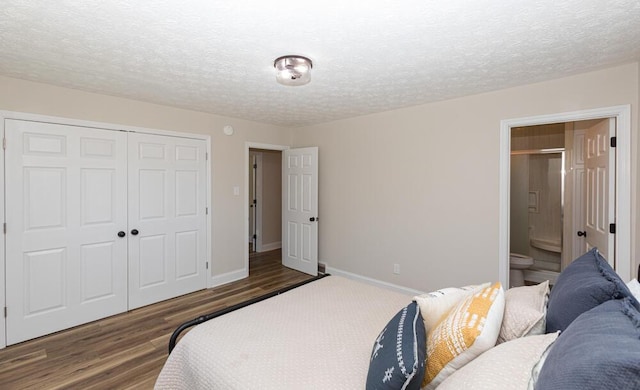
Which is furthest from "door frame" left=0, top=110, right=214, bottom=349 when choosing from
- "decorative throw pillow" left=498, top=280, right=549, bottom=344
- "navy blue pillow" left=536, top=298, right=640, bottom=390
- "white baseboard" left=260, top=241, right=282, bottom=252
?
"navy blue pillow" left=536, top=298, right=640, bottom=390

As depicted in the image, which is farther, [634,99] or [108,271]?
[108,271]

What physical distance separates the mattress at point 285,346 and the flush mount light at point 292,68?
1.66 m

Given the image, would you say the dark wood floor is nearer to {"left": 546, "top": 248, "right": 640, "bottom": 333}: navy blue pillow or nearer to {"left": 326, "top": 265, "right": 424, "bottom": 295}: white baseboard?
{"left": 326, "top": 265, "right": 424, "bottom": 295}: white baseboard

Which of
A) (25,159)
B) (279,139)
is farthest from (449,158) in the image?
(25,159)

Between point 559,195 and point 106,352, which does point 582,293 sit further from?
point 559,195

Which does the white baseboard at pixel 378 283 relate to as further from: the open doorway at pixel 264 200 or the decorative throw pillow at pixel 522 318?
the decorative throw pillow at pixel 522 318

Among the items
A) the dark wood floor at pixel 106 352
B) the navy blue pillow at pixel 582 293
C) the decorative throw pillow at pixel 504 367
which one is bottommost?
the dark wood floor at pixel 106 352

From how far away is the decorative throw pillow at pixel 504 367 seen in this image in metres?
0.83

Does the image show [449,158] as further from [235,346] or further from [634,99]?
[235,346]

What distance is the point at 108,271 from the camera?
3215 millimetres

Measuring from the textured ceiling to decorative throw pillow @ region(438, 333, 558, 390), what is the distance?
1601 mm

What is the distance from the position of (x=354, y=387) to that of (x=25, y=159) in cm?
340

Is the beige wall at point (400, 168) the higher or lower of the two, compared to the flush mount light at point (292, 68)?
lower

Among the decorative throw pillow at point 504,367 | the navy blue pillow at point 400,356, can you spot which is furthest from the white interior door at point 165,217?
the decorative throw pillow at point 504,367
